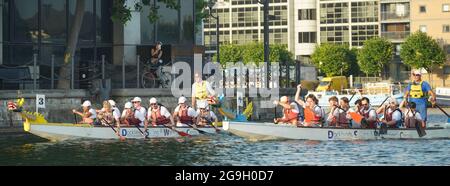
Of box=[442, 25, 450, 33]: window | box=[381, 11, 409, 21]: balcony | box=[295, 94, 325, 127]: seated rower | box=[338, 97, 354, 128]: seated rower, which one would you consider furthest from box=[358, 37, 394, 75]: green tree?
box=[295, 94, 325, 127]: seated rower

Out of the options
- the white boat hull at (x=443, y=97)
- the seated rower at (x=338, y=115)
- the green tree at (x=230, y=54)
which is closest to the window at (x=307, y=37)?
the green tree at (x=230, y=54)

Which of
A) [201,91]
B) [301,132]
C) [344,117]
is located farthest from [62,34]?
[344,117]

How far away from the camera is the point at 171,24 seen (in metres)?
49.6

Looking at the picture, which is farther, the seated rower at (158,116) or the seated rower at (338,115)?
the seated rower at (158,116)

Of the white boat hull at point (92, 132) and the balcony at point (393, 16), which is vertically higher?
the balcony at point (393, 16)

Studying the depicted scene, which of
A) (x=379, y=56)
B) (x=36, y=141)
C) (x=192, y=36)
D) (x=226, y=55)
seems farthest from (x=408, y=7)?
(x=36, y=141)

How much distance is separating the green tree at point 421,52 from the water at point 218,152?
7298cm

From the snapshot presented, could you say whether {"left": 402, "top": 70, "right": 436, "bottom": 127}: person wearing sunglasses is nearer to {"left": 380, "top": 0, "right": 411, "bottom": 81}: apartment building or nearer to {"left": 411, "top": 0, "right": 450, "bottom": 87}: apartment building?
{"left": 411, "top": 0, "right": 450, "bottom": 87}: apartment building

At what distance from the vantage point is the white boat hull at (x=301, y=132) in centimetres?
3509

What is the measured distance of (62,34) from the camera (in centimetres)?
4672

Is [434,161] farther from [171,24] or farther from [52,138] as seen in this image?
[171,24]

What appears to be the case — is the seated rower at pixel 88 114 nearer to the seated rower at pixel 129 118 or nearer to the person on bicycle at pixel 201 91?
the seated rower at pixel 129 118

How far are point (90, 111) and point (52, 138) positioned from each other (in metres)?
2.09

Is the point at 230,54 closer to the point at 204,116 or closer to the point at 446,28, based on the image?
the point at 446,28
